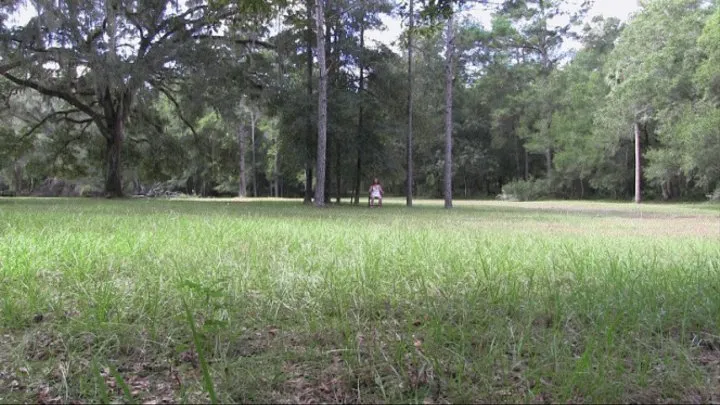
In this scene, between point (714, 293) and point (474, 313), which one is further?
point (714, 293)

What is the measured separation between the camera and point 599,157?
4116cm

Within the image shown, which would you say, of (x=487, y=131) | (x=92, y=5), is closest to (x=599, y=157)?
(x=487, y=131)

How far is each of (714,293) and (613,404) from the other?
2118mm

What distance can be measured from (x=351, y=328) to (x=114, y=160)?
25.0 metres

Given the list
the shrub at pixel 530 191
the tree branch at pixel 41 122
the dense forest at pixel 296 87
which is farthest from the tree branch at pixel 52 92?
the shrub at pixel 530 191

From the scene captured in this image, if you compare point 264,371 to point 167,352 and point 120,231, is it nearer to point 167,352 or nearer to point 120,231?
point 167,352

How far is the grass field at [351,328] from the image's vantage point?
6.33 feet

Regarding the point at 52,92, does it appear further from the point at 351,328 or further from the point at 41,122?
the point at 351,328

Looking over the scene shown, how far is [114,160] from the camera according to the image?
953 inches

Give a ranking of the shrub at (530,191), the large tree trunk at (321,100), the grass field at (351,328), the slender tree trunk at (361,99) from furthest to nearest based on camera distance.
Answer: the shrub at (530,191) → the slender tree trunk at (361,99) → the large tree trunk at (321,100) → the grass field at (351,328)

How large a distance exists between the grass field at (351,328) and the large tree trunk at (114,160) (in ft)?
70.1

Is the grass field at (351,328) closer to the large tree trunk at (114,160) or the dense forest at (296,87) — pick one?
the dense forest at (296,87)

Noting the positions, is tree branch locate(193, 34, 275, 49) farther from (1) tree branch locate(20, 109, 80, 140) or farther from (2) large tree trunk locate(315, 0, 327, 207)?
(1) tree branch locate(20, 109, 80, 140)

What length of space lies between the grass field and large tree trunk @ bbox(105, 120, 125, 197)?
21362 millimetres
